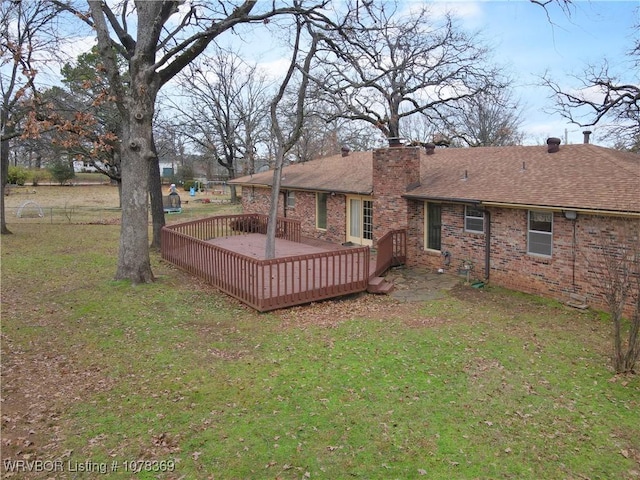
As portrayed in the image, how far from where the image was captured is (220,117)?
1578 inches

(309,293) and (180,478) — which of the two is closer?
(180,478)

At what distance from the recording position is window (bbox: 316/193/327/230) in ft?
66.9

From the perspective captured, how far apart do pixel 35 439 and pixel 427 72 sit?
23.7 meters

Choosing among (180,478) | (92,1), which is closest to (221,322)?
(180,478)

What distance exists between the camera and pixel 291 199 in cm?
2255

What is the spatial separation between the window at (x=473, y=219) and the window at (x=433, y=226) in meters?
1.07

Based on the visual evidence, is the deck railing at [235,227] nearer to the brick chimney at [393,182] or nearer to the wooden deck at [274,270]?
the wooden deck at [274,270]

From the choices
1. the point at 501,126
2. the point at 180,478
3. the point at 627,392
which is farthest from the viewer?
the point at 501,126

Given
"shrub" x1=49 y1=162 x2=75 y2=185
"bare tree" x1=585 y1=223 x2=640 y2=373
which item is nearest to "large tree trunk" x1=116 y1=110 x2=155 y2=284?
"bare tree" x1=585 y1=223 x2=640 y2=373

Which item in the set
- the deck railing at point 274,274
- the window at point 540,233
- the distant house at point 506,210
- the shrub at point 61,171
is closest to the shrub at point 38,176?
the shrub at point 61,171

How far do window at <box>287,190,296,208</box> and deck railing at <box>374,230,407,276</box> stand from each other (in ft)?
26.5

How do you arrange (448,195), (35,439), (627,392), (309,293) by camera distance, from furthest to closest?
(448,195) → (309,293) → (627,392) → (35,439)

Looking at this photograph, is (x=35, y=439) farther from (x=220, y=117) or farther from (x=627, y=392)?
(x=220, y=117)

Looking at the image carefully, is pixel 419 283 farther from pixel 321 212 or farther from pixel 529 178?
pixel 321 212
